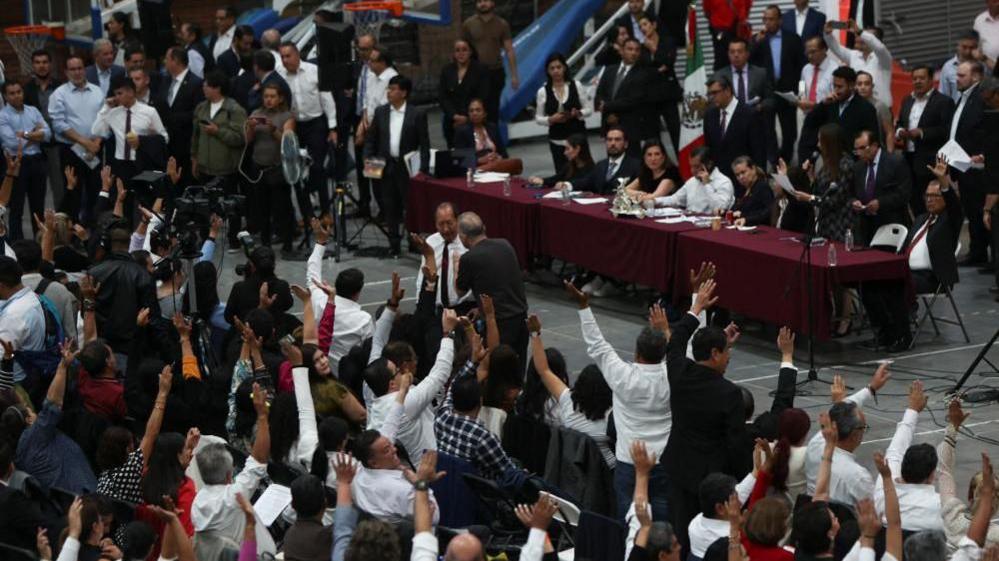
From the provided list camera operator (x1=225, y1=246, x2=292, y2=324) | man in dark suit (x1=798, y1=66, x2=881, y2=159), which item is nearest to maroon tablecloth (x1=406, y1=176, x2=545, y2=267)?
man in dark suit (x1=798, y1=66, x2=881, y2=159)

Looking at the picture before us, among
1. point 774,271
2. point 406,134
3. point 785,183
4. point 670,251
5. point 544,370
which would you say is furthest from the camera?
point 406,134

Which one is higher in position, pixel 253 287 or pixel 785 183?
pixel 785 183

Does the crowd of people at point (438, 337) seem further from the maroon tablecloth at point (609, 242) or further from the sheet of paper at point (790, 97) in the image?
the maroon tablecloth at point (609, 242)

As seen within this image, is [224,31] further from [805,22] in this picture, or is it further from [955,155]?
[955,155]

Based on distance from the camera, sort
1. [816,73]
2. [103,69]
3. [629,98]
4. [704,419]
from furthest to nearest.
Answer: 1. [103,69]
2. [629,98]
3. [816,73]
4. [704,419]

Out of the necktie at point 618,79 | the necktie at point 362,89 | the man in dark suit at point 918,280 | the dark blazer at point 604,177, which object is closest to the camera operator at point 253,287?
the man in dark suit at point 918,280

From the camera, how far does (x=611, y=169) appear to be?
54.0 ft

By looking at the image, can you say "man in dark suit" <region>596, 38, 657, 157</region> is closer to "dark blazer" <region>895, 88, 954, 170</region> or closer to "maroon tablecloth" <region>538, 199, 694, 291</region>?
"maroon tablecloth" <region>538, 199, 694, 291</region>

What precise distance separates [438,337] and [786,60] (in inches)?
310

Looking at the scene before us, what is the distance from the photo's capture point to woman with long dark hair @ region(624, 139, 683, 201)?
15789 millimetres

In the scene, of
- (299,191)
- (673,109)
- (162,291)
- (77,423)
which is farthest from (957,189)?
(77,423)

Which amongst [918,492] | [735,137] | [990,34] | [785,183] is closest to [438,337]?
[785,183]

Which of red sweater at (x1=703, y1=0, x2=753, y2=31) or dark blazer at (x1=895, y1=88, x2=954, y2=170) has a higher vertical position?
red sweater at (x1=703, y1=0, x2=753, y2=31)

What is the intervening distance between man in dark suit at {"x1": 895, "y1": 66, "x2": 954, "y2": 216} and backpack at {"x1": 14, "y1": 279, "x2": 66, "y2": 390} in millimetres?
7917
